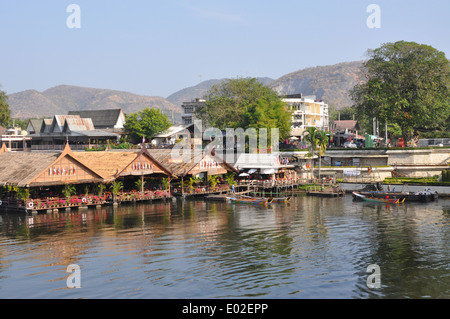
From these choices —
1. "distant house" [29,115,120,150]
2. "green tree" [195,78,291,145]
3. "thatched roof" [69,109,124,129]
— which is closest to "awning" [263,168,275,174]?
"green tree" [195,78,291,145]

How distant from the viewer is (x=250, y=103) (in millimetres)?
111812

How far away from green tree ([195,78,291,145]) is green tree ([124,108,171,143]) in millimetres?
10718

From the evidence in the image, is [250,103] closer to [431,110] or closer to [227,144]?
A: [227,144]

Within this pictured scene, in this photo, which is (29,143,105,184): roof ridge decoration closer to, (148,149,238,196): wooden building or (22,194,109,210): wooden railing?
(22,194,109,210): wooden railing

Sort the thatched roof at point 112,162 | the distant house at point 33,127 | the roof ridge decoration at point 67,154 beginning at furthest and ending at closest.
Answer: the distant house at point 33,127 < the thatched roof at point 112,162 < the roof ridge decoration at point 67,154

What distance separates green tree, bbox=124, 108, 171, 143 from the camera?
383ft

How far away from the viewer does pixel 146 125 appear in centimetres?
11688

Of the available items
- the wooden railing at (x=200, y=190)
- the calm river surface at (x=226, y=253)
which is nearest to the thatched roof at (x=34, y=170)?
the calm river surface at (x=226, y=253)

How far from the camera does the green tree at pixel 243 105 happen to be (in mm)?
101562

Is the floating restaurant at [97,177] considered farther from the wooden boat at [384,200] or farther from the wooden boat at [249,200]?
the wooden boat at [384,200]


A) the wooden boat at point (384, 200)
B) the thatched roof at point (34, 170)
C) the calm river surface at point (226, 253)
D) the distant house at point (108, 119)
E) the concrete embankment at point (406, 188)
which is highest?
the distant house at point (108, 119)

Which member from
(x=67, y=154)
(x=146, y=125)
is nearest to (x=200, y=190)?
(x=67, y=154)

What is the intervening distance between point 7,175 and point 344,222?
38.5 metres

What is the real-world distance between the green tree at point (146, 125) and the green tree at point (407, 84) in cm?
4772
